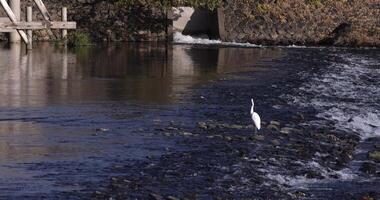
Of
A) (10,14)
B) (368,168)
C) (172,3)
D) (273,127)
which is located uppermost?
(172,3)

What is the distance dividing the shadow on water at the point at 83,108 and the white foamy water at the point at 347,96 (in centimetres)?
249

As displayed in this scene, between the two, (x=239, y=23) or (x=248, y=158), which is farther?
(x=239, y=23)

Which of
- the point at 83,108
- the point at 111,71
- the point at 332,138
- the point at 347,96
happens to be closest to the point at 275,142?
the point at 332,138

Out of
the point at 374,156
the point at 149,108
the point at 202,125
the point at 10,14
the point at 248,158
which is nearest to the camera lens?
the point at 248,158

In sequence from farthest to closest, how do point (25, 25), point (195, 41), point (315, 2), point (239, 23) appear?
point (315, 2) → point (239, 23) → point (195, 41) → point (25, 25)

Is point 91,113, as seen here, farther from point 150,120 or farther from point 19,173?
point 19,173

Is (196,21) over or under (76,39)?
over

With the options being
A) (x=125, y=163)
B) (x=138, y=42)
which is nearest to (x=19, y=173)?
(x=125, y=163)

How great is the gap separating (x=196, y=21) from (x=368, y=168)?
98.0ft


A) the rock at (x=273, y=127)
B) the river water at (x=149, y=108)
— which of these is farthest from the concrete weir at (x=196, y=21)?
the rock at (x=273, y=127)

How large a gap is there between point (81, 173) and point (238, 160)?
216 centimetres

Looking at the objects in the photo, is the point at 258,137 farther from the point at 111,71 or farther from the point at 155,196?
the point at 111,71

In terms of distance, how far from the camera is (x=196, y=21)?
133 feet

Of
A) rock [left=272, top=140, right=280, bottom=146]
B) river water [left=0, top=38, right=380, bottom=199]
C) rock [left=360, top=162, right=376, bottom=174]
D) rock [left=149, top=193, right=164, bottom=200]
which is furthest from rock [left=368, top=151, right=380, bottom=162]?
rock [left=149, top=193, right=164, bottom=200]
